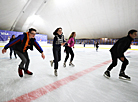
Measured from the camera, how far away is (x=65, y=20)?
58.3 ft

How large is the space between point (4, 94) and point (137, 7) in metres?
15.5

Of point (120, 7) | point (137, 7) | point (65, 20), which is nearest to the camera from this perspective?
point (137, 7)

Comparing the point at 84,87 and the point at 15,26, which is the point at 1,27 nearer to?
the point at 15,26

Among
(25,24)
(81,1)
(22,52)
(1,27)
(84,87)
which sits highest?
(81,1)

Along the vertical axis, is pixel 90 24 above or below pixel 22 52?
above

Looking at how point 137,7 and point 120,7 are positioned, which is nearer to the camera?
point 137,7

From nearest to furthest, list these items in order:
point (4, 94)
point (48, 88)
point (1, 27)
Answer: point (4, 94)
point (48, 88)
point (1, 27)

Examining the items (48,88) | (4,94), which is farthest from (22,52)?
(48,88)

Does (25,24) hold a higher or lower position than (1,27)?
higher

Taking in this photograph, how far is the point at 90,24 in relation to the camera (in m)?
16.1

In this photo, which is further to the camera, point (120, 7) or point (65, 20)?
point (65, 20)

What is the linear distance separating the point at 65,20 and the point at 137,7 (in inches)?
451

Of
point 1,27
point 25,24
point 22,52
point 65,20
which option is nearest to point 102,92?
point 22,52

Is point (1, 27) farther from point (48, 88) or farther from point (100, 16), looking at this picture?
point (48, 88)
